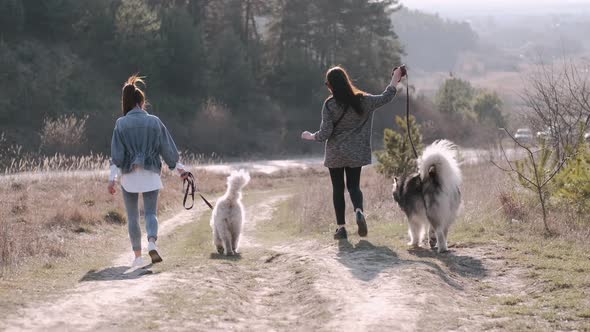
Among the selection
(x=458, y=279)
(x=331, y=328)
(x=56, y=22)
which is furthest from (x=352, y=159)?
(x=56, y=22)

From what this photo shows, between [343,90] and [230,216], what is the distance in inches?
96.3

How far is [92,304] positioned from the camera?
6633 millimetres

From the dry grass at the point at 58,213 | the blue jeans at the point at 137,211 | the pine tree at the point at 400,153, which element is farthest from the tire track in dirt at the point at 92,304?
the pine tree at the point at 400,153

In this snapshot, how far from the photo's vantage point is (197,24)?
5206cm

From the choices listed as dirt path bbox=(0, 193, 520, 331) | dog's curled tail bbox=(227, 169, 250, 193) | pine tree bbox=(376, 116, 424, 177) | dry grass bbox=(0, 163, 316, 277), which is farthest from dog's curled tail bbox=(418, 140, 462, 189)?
pine tree bbox=(376, 116, 424, 177)

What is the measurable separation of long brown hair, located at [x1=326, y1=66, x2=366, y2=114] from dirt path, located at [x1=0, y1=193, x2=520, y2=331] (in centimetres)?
183

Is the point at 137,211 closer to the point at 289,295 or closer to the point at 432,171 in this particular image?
the point at 289,295

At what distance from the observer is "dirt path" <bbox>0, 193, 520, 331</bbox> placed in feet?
20.5

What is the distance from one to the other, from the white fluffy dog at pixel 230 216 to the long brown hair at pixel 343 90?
6.05ft

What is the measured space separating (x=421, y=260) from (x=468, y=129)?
5472cm

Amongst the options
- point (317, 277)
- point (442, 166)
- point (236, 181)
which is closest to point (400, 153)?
point (236, 181)

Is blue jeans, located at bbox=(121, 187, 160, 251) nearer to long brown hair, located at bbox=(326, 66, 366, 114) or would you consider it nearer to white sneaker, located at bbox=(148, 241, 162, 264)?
white sneaker, located at bbox=(148, 241, 162, 264)

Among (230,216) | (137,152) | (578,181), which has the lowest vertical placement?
(230,216)

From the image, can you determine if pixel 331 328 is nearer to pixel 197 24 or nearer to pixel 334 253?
pixel 334 253
